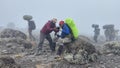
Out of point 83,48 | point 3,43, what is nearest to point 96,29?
point 3,43

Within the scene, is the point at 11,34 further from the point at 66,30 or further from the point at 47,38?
the point at 66,30

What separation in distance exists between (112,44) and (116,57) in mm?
2193

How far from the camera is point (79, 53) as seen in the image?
59.4 feet

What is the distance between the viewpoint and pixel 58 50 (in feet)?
64.1

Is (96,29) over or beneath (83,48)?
over

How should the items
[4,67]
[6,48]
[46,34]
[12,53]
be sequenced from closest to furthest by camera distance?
[4,67]
[46,34]
[12,53]
[6,48]

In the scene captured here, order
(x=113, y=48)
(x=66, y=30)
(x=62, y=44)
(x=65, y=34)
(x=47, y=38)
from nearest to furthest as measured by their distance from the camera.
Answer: (x=66, y=30), (x=65, y=34), (x=62, y=44), (x=47, y=38), (x=113, y=48)

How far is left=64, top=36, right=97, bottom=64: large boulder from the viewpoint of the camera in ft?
58.6

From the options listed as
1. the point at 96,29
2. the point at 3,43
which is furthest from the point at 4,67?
the point at 96,29

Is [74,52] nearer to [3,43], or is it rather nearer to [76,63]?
[76,63]

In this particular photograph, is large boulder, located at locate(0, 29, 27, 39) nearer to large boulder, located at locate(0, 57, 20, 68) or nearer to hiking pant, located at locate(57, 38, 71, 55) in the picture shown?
hiking pant, located at locate(57, 38, 71, 55)

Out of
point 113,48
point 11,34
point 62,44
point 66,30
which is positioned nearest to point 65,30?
point 66,30

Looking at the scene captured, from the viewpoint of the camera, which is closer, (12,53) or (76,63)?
(76,63)

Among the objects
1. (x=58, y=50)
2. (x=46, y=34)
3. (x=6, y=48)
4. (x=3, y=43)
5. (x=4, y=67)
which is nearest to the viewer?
(x=4, y=67)
